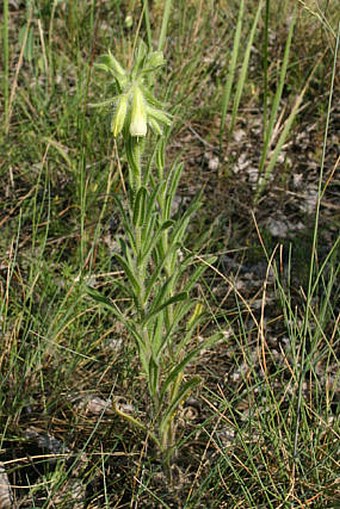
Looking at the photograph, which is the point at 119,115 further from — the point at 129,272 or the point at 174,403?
the point at 174,403

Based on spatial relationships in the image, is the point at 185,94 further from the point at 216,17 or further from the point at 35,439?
the point at 35,439

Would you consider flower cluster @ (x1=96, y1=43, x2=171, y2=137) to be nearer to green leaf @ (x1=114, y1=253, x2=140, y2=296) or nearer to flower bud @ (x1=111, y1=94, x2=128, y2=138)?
flower bud @ (x1=111, y1=94, x2=128, y2=138)

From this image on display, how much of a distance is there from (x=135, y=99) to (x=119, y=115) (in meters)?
0.05

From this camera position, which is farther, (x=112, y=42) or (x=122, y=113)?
(x=112, y=42)

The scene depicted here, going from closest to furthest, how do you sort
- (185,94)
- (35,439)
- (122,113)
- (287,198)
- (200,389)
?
1. (122,113)
2. (35,439)
3. (200,389)
4. (287,198)
5. (185,94)

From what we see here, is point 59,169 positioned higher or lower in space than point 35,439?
higher

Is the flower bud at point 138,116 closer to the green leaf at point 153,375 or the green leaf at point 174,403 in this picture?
the green leaf at point 153,375

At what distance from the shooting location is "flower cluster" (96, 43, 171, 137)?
1425 millimetres

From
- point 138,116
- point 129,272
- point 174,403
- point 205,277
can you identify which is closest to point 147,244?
point 129,272

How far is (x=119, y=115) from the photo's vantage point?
1425 mm

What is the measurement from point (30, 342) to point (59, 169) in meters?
1.01

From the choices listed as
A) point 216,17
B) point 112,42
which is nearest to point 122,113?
point 112,42

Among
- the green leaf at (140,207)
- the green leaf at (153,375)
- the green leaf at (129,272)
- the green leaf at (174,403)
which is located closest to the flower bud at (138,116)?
the green leaf at (140,207)

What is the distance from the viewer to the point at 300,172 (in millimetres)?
3031
